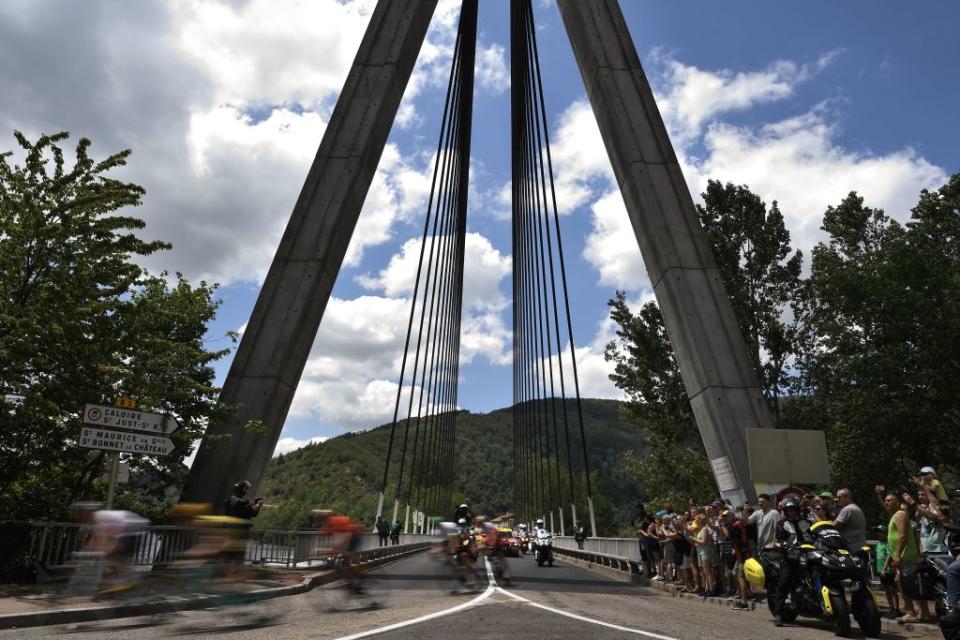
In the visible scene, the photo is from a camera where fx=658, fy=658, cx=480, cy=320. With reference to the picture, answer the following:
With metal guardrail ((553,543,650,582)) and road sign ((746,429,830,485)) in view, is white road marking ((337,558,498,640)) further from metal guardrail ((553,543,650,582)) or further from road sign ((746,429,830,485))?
metal guardrail ((553,543,650,582))

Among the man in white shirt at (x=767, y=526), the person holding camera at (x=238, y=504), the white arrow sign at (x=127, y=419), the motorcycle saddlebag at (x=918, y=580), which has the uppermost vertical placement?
the white arrow sign at (x=127, y=419)

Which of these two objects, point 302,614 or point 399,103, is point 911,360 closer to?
point 399,103

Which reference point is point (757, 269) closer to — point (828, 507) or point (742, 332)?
point (742, 332)

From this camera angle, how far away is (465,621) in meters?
7.14

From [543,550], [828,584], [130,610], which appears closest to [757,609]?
[828,584]

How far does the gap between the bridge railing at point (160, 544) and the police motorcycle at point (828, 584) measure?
224 inches

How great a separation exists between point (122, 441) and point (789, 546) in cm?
894

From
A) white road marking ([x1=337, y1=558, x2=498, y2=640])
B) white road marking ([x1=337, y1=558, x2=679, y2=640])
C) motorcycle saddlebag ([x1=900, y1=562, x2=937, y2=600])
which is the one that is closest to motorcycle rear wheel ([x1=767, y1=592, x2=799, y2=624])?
motorcycle saddlebag ([x1=900, y1=562, x2=937, y2=600])

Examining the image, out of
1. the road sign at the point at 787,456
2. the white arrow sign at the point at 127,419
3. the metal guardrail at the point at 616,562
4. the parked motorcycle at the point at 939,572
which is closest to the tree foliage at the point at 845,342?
the metal guardrail at the point at 616,562

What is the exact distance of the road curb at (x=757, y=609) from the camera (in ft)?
22.2

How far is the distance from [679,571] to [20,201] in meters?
13.4

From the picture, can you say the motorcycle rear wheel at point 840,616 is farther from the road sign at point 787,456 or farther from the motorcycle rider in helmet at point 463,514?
the motorcycle rider in helmet at point 463,514

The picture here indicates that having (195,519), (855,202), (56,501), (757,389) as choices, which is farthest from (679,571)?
(855,202)

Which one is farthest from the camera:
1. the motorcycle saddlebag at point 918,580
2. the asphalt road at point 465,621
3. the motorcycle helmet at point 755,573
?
the motorcycle helmet at point 755,573
